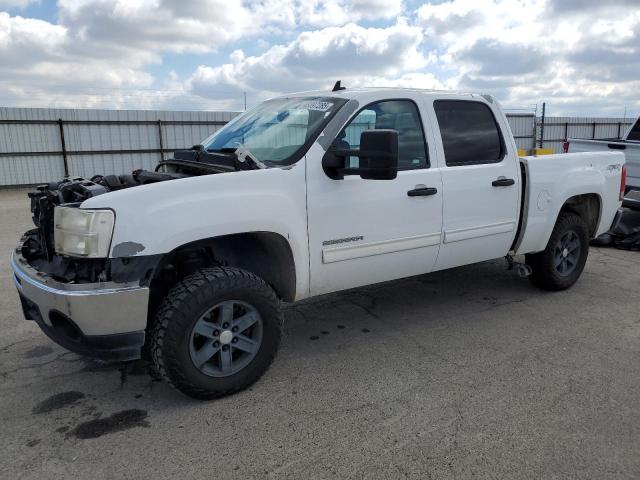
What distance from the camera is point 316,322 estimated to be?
15.4 feet

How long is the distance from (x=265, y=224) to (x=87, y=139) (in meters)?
16.0

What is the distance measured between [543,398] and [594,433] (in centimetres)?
41

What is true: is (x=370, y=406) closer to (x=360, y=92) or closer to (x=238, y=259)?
(x=238, y=259)

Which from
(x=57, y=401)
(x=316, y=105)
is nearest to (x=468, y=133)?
(x=316, y=105)

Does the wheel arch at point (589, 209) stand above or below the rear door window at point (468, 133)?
below

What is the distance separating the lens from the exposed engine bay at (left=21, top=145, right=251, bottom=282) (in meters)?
2.87

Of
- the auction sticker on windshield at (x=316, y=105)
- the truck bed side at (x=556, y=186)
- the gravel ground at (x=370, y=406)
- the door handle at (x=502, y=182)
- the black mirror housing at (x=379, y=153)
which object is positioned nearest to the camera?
the gravel ground at (x=370, y=406)

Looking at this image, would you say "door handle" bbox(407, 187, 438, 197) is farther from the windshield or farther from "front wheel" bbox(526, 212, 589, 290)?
"front wheel" bbox(526, 212, 589, 290)

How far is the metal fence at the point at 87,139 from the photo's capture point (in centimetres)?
1631

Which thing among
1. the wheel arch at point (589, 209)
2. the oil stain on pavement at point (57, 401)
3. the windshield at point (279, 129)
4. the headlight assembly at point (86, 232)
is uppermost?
the windshield at point (279, 129)

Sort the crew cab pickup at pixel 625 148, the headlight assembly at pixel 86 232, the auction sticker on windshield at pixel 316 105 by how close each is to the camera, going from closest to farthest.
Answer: the headlight assembly at pixel 86 232, the auction sticker on windshield at pixel 316 105, the crew cab pickup at pixel 625 148

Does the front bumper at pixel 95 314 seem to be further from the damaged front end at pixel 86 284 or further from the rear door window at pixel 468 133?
the rear door window at pixel 468 133

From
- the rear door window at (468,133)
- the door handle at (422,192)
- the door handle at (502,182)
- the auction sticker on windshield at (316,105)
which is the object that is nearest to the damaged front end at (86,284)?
the auction sticker on windshield at (316,105)

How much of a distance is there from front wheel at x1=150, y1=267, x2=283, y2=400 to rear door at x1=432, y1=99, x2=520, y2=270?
5.47 ft
